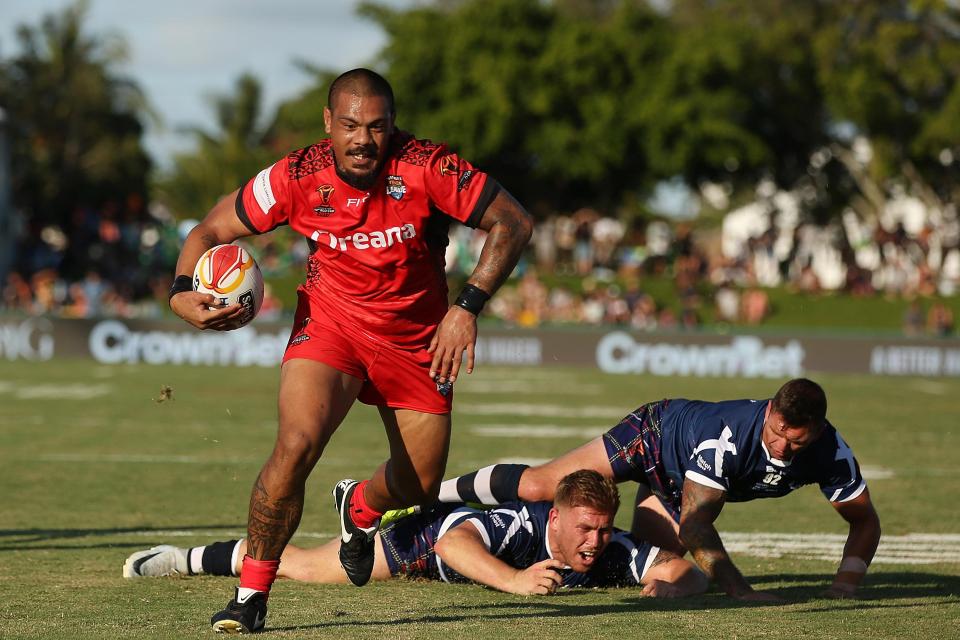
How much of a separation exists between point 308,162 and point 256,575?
5.76 ft

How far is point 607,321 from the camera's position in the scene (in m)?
30.7

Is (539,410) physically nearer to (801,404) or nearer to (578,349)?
(578,349)

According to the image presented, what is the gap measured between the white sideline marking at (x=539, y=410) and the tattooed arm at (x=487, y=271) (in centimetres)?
1203

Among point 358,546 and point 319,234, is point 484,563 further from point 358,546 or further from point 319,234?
point 319,234

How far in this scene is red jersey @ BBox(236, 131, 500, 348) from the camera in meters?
5.92

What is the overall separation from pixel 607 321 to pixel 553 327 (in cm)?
363

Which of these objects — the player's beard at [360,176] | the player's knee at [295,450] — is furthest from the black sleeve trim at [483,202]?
the player's knee at [295,450]

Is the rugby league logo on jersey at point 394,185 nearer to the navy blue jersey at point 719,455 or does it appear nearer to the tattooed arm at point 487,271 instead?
the tattooed arm at point 487,271

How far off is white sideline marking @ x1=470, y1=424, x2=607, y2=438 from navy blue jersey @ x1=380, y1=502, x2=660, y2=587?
846cm

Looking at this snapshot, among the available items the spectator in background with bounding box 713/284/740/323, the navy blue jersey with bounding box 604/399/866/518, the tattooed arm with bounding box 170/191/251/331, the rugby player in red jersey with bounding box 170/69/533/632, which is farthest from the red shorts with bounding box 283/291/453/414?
the spectator in background with bounding box 713/284/740/323

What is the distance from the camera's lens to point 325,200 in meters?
5.97

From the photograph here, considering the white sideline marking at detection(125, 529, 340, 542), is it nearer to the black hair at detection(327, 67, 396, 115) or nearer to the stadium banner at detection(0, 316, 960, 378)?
the black hair at detection(327, 67, 396, 115)

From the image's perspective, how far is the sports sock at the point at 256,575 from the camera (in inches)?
220

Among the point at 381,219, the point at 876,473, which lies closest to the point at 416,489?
the point at 381,219
